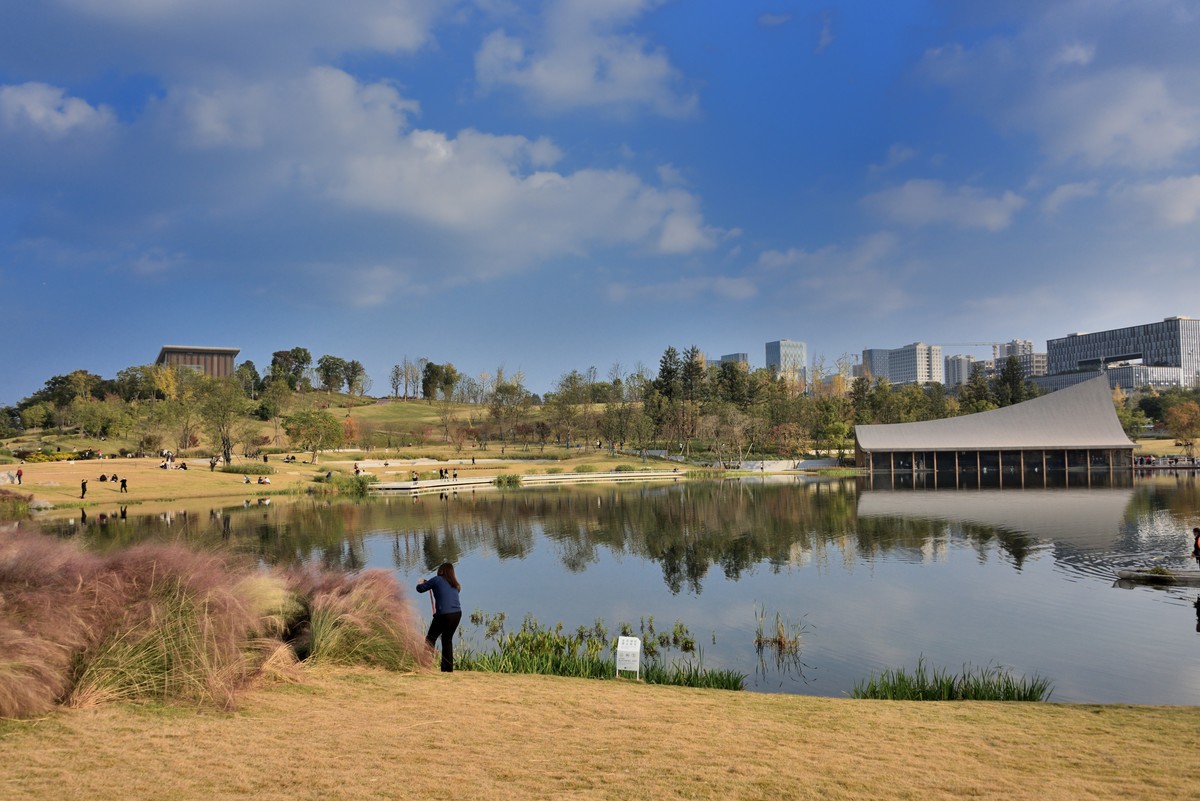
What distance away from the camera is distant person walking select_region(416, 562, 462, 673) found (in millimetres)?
9430

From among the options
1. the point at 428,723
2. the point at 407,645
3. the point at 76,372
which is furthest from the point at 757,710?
the point at 76,372

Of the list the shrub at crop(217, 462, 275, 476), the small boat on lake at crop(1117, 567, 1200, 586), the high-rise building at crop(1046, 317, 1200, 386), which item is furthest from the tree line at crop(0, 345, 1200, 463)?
the high-rise building at crop(1046, 317, 1200, 386)

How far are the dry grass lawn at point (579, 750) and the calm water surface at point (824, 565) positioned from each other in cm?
302

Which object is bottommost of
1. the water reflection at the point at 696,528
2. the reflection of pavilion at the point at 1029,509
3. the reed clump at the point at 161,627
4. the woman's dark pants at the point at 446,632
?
the reflection of pavilion at the point at 1029,509

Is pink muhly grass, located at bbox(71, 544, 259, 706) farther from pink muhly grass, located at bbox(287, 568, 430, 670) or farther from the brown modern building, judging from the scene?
the brown modern building

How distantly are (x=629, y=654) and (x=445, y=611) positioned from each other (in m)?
2.49

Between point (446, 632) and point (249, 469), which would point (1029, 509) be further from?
point (249, 469)

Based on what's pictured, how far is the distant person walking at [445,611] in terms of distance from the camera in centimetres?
943

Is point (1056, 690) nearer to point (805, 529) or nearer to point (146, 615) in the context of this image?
point (146, 615)

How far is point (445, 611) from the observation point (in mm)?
9633

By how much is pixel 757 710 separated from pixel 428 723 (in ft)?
11.2

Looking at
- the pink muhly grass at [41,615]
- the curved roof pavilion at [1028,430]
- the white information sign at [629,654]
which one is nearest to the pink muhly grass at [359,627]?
the pink muhly grass at [41,615]

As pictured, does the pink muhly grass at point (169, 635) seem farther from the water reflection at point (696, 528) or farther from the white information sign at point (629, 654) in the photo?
the water reflection at point (696, 528)

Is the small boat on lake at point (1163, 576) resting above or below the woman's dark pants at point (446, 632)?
below
